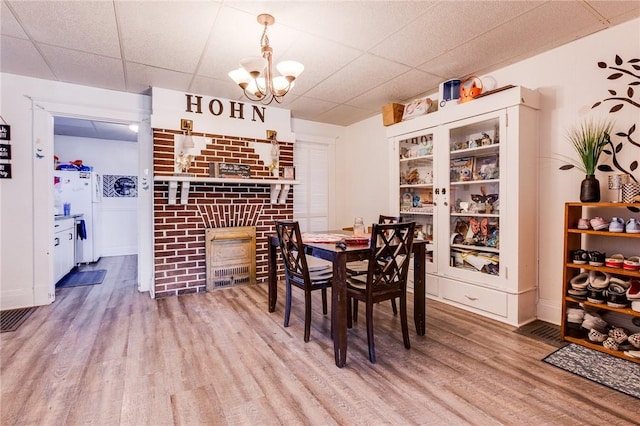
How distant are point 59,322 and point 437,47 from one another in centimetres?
394

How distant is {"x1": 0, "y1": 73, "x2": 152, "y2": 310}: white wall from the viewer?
10.2 ft

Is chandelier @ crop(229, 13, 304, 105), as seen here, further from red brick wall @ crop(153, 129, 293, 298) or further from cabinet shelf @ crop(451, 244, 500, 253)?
cabinet shelf @ crop(451, 244, 500, 253)

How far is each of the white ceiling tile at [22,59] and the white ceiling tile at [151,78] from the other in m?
0.66

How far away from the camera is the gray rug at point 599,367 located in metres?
1.80

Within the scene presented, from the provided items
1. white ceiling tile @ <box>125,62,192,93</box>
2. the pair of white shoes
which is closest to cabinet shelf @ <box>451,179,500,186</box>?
the pair of white shoes

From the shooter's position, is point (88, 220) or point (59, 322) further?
point (88, 220)

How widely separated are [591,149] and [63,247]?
5774 millimetres

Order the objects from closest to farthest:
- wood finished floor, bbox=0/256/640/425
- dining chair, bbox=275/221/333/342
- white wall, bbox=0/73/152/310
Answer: wood finished floor, bbox=0/256/640/425 → dining chair, bbox=275/221/333/342 → white wall, bbox=0/73/152/310

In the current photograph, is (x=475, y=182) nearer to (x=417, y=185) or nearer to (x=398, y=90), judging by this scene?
(x=417, y=185)

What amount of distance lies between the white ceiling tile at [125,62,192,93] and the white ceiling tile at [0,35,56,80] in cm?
66

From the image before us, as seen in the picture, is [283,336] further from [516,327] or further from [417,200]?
[417,200]

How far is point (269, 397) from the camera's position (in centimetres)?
173

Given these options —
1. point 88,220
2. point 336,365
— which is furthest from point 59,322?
point 88,220

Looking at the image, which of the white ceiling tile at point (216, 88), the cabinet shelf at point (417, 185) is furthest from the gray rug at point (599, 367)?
the white ceiling tile at point (216, 88)
